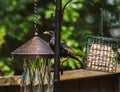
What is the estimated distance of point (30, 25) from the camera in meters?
4.62

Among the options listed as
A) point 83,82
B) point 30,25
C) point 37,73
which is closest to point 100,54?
point 83,82

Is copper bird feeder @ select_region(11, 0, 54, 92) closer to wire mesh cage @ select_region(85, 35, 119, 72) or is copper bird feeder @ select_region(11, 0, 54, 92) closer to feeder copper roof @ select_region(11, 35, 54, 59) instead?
feeder copper roof @ select_region(11, 35, 54, 59)

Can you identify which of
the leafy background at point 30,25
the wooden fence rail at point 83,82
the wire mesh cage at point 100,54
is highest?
the leafy background at point 30,25

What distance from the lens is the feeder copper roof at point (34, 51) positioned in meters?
2.63

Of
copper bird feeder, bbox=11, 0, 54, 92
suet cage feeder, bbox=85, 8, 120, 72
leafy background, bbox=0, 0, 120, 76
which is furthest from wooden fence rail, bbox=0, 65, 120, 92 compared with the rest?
leafy background, bbox=0, 0, 120, 76

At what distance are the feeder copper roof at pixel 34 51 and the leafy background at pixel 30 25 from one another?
1.73 metres

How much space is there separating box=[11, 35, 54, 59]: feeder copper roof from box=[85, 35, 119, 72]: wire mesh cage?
0.46m

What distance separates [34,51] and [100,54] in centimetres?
59

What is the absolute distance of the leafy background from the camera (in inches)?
179

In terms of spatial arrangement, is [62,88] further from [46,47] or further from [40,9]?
[40,9]


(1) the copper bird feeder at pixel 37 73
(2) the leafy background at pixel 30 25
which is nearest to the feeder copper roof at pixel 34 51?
(1) the copper bird feeder at pixel 37 73

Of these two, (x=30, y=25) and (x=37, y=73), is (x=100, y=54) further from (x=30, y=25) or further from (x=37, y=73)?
(x=30, y=25)

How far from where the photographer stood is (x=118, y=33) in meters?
5.17

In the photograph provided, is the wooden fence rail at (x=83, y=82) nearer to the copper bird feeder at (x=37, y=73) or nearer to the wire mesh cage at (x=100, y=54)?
the wire mesh cage at (x=100, y=54)
